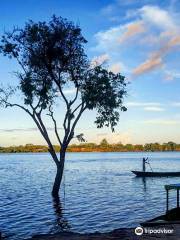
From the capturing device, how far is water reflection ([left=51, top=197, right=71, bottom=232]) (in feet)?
90.2

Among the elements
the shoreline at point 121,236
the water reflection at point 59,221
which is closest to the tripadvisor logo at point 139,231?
the shoreline at point 121,236

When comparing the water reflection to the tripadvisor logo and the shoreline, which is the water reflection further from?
the tripadvisor logo

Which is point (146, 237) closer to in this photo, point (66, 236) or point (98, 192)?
point (66, 236)

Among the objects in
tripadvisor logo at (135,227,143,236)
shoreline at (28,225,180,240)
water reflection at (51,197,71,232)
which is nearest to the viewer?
shoreline at (28,225,180,240)

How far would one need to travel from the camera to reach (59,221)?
30062 millimetres

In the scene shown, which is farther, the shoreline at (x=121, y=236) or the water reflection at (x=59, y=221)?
the water reflection at (x=59, y=221)

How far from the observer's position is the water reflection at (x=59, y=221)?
2750 cm

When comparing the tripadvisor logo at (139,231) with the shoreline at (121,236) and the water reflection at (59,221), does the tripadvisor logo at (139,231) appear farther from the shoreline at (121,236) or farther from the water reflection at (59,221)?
the water reflection at (59,221)

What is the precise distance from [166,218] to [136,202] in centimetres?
Answer: 1649

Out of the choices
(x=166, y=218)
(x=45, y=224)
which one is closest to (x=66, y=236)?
(x=166, y=218)

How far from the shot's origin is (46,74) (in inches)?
1588

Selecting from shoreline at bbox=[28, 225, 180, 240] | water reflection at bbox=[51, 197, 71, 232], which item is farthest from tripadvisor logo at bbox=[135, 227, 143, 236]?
water reflection at bbox=[51, 197, 71, 232]

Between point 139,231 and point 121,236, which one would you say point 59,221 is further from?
point 139,231

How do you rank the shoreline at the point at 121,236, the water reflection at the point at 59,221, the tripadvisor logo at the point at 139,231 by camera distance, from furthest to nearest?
1. the water reflection at the point at 59,221
2. the tripadvisor logo at the point at 139,231
3. the shoreline at the point at 121,236
